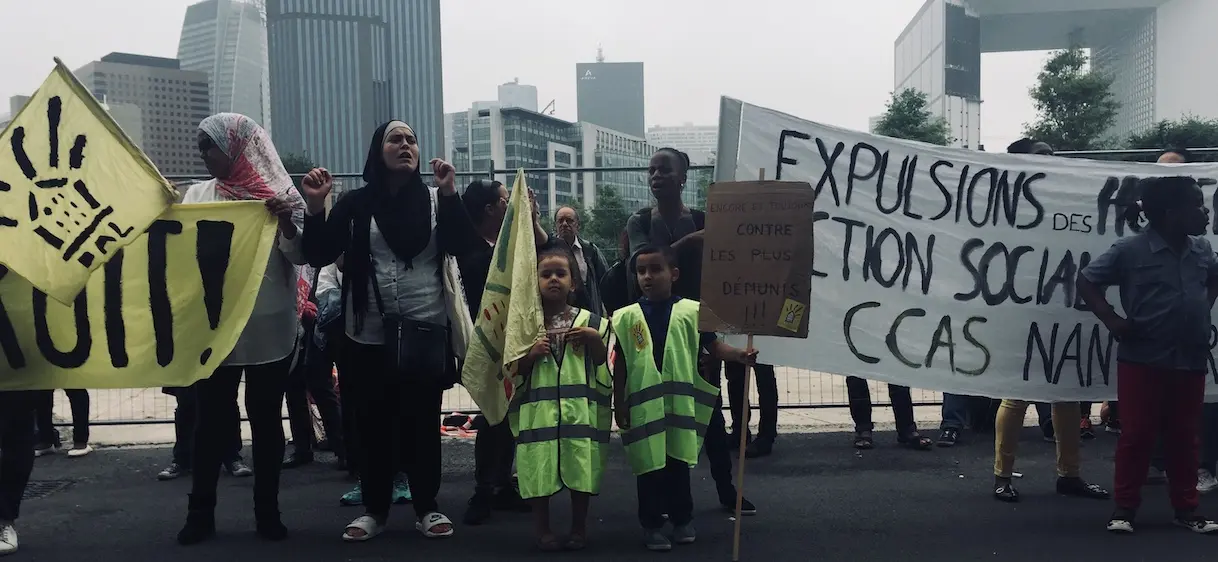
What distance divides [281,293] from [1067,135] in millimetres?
41248

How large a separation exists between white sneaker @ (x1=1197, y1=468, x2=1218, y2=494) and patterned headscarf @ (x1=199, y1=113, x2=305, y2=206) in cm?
503

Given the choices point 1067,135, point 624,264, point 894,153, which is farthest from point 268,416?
point 1067,135

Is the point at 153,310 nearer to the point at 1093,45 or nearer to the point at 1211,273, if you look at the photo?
the point at 1211,273

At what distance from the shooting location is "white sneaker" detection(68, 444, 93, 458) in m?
6.63

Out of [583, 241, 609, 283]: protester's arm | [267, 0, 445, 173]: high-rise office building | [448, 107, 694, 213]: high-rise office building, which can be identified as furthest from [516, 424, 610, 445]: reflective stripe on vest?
[267, 0, 445, 173]: high-rise office building

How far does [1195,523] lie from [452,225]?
3.77 meters

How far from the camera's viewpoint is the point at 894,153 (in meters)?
5.05

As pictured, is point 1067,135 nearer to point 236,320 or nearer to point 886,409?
point 886,409

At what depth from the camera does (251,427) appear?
14.6 ft

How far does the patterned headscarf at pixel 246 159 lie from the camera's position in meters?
4.38

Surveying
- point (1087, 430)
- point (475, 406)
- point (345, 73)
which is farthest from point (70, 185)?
point (345, 73)

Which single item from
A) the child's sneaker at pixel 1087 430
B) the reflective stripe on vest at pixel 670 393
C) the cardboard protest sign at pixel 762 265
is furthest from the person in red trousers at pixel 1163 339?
the child's sneaker at pixel 1087 430

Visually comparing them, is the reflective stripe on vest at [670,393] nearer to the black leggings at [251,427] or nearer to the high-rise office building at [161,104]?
the black leggings at [251,427]

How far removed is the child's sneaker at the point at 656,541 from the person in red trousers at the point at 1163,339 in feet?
7.01
